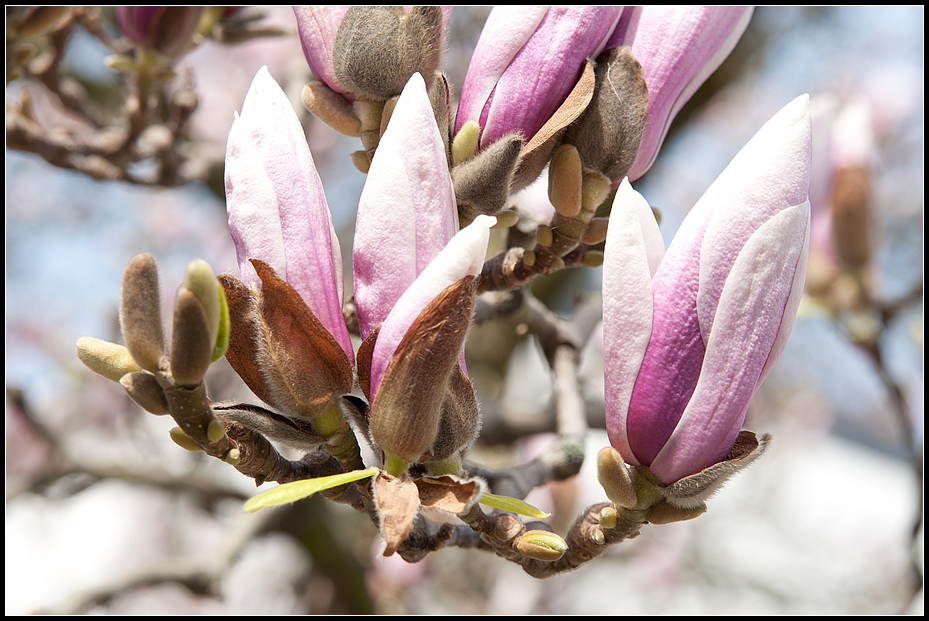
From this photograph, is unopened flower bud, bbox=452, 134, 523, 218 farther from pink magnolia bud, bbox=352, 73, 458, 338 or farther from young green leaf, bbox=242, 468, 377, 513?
young green leaf, bbox=242, 468, 377, 513

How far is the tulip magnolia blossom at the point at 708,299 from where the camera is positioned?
0.42m

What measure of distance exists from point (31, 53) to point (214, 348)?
80 cm

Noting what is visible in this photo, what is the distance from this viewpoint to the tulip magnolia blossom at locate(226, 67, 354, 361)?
451 millimetres

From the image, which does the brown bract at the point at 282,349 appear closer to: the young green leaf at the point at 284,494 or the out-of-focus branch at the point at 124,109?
the young green leaf at the point at 284,494

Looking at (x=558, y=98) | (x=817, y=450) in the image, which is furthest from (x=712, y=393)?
(x=817, y=450)

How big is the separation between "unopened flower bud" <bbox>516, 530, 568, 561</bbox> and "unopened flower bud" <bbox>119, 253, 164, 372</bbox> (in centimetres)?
30

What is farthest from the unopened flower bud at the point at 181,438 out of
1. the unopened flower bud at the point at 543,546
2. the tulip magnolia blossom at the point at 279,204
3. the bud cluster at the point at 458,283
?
the unopened flower bud at the point at 543,546

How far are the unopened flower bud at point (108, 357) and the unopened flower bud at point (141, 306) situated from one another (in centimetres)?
5

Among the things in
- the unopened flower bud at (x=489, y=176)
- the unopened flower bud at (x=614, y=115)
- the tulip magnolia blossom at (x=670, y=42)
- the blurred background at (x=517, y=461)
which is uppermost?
the tulip magnolia blossom at (x=670, y=42)

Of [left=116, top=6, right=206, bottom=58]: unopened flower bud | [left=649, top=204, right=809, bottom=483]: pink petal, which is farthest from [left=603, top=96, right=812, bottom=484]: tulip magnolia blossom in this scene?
[left=116, top=6, right=206, bottom=58]: unopened flower bud

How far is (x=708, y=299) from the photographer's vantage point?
43cm

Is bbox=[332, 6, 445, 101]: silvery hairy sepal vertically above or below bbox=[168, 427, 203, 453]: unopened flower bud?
above

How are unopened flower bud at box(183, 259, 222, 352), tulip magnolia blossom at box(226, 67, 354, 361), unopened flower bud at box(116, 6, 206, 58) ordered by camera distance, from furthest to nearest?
1. unopened flower bud at box(116, 6, 206, 58)
2. tulip magnolia blossom at box(226, 67, 354, 361)
3. unopened flower bud at box(183, 259, 222, 352)

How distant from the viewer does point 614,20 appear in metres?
0.53
